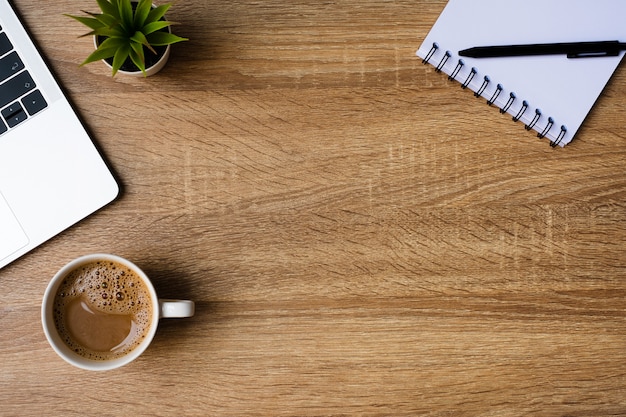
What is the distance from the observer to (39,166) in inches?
31.7

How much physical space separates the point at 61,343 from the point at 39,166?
0.23m

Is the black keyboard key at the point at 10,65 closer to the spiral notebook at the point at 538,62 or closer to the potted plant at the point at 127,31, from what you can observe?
the potted plant at the point at 127,31

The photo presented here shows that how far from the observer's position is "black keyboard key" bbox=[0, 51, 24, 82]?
80 cm

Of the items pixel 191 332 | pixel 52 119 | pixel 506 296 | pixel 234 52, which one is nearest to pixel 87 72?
→ pixel 52 119

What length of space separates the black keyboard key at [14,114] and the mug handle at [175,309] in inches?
11.7

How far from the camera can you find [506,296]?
82 centimetres

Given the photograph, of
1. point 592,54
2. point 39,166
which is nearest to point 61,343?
point 39,166

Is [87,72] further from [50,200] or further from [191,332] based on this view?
[191,332]

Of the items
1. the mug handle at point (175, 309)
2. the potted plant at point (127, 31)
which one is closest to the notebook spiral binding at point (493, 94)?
the potted plant at point (127, 31)

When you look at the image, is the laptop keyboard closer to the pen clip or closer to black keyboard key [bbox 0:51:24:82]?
black keyboard key [bbox 0:51:24:82]

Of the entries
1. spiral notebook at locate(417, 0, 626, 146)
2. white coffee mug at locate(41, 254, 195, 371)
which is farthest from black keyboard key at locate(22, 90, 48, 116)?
spiral notebook at locate(417, 0, 626, 146)

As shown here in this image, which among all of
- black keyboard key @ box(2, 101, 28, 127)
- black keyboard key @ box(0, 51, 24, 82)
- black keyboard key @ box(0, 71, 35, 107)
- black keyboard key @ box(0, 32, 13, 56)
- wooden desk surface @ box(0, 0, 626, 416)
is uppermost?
black keyboard key @ box(0, 32, 13, 56)

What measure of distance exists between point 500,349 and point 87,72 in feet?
2.15

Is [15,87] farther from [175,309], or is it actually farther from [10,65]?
[175,309]
